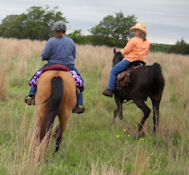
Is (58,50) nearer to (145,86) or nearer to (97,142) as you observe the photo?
(97,142)

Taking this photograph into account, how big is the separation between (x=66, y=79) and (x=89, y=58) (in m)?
9.58

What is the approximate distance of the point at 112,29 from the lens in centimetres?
3953

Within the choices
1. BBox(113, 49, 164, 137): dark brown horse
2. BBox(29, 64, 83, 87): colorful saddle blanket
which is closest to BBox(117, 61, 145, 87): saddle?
BBox(113, 49, 164, 137): dark brown horse

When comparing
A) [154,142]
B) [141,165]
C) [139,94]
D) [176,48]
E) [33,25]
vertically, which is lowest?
[154,142]

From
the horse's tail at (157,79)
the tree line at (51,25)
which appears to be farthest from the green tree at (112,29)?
the horse's tail at (157,79)

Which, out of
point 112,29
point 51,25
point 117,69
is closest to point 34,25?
point 51,25

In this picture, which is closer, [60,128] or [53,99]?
[53,99]

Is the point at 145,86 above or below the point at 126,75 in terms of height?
below

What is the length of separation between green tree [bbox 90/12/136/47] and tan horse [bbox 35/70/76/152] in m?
33.3

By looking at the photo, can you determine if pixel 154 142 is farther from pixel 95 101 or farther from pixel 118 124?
pixel 95 101

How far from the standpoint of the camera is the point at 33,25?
39688 millimetres

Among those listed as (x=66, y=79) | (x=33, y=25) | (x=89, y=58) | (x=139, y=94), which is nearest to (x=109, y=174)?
(x=66, y=79)

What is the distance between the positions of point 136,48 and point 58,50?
78.0 inches

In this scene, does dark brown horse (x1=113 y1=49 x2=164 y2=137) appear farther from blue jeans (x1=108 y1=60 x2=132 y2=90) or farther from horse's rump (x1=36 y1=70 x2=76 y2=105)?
horse's rump (x1=36 y1=70 x2=76 y2=105)
